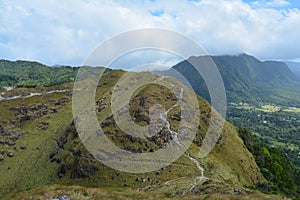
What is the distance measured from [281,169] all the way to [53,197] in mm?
130556

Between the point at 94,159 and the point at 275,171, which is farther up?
the point at 94,159

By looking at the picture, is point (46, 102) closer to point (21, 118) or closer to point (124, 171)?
point (21, 118)

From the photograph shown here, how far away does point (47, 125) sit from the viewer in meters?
147

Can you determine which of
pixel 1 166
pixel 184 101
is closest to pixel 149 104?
pixel 184 101

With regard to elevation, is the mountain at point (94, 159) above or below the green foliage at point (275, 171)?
above

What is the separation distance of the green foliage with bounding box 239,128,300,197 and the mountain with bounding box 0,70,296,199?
10.8 feet

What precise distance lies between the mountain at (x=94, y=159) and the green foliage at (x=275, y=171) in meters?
3.28

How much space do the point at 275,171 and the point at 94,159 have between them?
87683 mm

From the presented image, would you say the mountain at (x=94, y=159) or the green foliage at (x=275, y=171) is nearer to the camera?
the mountain at (x=94, y=159)

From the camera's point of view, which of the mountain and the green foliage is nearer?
the mountain

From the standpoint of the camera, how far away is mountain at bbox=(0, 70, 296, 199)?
306ft

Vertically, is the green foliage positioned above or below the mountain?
below

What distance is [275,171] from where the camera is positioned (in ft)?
440

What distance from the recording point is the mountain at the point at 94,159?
306 feet
